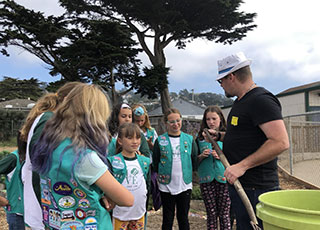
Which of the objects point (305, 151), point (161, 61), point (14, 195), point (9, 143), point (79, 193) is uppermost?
point (161, 61)

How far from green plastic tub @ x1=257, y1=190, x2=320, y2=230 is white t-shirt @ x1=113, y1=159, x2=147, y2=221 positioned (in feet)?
5.24

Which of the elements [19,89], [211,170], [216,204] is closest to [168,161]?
[211,170]

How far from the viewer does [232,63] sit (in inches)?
92.4

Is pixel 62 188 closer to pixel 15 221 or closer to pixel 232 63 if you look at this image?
pixel 15 221

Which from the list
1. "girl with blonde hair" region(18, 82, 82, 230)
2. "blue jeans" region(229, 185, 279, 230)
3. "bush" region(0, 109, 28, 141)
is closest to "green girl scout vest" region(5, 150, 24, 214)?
"girl with blonde hair" region(18, 82, 82, 230)

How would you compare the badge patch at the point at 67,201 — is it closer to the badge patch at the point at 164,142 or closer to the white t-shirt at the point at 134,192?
the white t-shirt at the point at 134,192

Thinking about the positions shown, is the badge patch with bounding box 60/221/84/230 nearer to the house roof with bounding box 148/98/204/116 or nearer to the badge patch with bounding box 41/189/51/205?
the badge patch with bounding box 41/189/51/205

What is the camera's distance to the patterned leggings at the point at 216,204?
142 inches

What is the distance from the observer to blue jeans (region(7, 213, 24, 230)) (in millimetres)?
2594

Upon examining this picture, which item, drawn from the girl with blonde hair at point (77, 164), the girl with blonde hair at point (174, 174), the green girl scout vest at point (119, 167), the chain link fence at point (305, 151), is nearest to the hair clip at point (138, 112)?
the girl with blonde hair at point (174, 174)

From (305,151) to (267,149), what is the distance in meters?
7.43

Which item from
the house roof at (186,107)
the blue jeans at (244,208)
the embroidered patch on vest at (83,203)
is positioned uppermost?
the house roof at (186,107)

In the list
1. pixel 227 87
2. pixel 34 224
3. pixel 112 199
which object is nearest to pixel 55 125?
pixel 112 199

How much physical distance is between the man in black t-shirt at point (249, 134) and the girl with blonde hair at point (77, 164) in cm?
95
